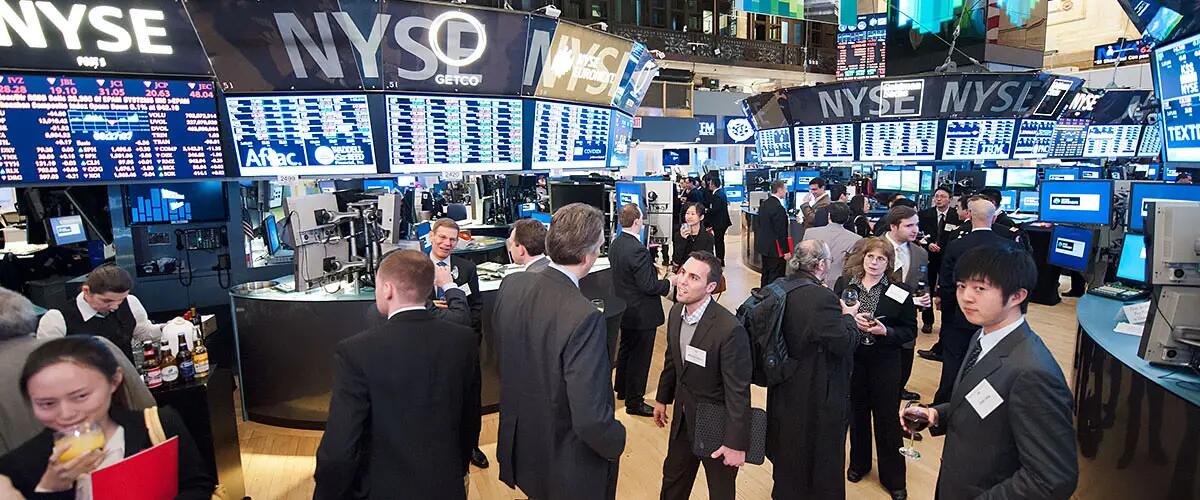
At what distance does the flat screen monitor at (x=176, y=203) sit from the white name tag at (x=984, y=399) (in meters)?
5.63

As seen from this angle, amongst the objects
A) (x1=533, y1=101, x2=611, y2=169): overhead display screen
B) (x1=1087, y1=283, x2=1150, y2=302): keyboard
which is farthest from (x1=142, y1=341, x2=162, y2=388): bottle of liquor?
(x1=1087, y1=283, x2=1150, y2=302): keyboard

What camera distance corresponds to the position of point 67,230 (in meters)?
5.35

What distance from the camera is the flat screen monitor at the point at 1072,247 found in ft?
20.2

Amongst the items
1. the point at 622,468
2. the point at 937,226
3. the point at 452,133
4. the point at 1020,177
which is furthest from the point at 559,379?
the point at 1020,177

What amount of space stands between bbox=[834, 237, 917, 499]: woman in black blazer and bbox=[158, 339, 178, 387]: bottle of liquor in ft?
11.4

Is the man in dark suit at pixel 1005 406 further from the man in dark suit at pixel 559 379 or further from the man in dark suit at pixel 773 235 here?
the man in dark suit at pixel 773 235

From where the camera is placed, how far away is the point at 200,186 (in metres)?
5.41

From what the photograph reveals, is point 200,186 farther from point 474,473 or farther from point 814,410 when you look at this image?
point 814,410

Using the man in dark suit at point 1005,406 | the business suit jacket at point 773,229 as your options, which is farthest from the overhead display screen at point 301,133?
the business suit jacket at point 773,229

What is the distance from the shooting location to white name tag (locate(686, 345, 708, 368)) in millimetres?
2674

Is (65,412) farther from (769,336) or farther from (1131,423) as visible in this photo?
(1131,423)

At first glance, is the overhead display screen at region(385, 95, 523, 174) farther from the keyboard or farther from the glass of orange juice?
the keyboard

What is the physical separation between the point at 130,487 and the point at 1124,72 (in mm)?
22500

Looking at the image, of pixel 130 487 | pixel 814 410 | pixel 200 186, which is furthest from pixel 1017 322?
pixel 200 186
